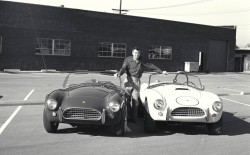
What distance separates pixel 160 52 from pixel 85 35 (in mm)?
9132

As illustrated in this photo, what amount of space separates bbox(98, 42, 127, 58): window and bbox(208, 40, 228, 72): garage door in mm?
12823

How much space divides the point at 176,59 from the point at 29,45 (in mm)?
16513

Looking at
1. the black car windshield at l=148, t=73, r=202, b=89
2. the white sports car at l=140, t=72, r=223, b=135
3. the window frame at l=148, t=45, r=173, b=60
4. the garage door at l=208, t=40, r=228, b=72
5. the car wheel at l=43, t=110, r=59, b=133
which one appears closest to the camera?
the car wheel at l=43, t=110, r=59, b=133

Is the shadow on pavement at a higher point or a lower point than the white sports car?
lower

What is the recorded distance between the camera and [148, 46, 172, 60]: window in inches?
1416

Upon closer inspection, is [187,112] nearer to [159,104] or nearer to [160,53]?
[159,104]

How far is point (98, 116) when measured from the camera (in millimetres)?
6531

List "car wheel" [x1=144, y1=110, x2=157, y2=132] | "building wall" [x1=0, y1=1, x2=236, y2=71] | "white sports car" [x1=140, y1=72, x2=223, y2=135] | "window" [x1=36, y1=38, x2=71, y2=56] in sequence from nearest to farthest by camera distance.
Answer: "white sports car" [x1=140, y1=72, x2=223, y2=135] < "car wheel" [x1=144, y1=110, x2=157, y2=132] < "building wall" [x1=0, y1=1, x2=236, y2=71] < "window" [x1=36, y1=38, x2=71, y2=56]

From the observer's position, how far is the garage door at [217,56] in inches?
1649

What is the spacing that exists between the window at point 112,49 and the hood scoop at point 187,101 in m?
25.3

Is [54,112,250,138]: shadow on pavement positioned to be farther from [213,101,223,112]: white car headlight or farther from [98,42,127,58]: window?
[98,42,127,58]: window

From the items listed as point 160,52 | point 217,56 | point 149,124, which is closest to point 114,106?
point 149,124

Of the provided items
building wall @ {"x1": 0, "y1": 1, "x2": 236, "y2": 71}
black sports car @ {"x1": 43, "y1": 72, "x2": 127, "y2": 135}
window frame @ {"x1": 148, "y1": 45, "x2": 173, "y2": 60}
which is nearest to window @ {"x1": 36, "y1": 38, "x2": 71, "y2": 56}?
building wall @ {"x1": 0, "y1": 1, "x2": 236, "y2": 71}

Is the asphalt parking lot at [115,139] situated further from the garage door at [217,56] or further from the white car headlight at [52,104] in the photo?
the garage door at [217,56]
